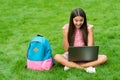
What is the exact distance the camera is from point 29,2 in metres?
9.61

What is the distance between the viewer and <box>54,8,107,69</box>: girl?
478 cm

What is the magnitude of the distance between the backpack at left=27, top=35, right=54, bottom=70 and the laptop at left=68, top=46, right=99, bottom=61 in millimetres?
314

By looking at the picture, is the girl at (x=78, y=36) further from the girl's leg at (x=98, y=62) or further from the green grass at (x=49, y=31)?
the green grass at (x=49, y=31)

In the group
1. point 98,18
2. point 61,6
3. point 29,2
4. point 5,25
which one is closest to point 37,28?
point 5,25

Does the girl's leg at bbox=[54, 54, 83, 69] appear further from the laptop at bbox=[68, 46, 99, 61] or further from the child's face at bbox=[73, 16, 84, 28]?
the child's face at bbox=[73, 16, 84, 28]

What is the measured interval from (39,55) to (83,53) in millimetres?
600

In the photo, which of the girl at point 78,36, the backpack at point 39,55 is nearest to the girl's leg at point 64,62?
the girl at point 78,36

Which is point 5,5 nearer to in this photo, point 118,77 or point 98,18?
point 98,18

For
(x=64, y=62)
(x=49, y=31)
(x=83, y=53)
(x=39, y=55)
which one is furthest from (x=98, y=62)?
(x=49, y=31)

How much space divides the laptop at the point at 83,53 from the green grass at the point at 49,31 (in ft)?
0.54

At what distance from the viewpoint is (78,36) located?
5043mm

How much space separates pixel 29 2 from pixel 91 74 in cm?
538

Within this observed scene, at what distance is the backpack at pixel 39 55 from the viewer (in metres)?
4.71

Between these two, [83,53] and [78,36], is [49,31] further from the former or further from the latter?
[83,53]
